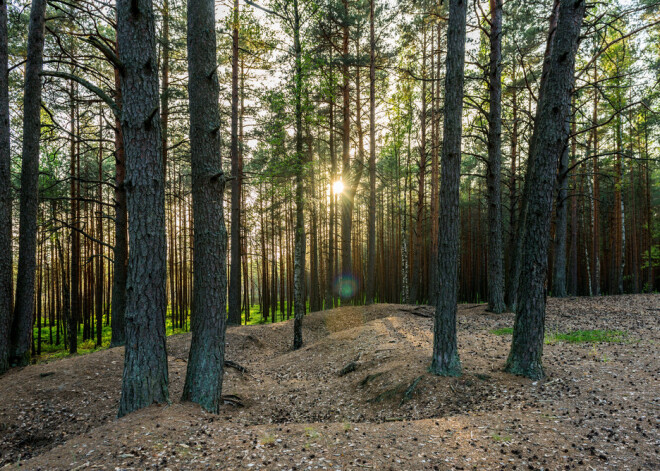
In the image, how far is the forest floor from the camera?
120 inches

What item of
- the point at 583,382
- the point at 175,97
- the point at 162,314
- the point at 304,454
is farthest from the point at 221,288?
the point at 175,97

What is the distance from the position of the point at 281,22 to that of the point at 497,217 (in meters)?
9.48

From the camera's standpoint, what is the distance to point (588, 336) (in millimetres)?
7559

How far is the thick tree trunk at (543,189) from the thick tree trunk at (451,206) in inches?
43.2

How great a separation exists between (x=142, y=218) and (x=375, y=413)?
447 cm

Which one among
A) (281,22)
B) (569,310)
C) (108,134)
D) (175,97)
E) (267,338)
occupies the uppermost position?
(281,22)

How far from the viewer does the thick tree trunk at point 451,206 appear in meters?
5.25

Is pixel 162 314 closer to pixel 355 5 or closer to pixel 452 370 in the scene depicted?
pixel 452 370

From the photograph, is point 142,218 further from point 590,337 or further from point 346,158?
point 346,158

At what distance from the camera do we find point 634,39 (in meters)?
16.5

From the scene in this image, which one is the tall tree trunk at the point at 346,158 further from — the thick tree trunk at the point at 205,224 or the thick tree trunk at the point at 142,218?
the thick tree trunk at the point at 142,218

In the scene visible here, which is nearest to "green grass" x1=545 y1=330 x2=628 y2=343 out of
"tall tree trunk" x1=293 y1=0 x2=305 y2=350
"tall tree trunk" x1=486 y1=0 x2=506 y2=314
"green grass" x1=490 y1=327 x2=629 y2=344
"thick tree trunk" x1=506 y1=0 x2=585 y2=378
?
"green grass" x1=490 y1=327 x2=629 y2=344

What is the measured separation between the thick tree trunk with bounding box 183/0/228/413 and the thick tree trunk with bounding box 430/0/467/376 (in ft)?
11.2

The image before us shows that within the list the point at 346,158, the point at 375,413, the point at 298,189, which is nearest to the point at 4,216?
the point at 298,189
